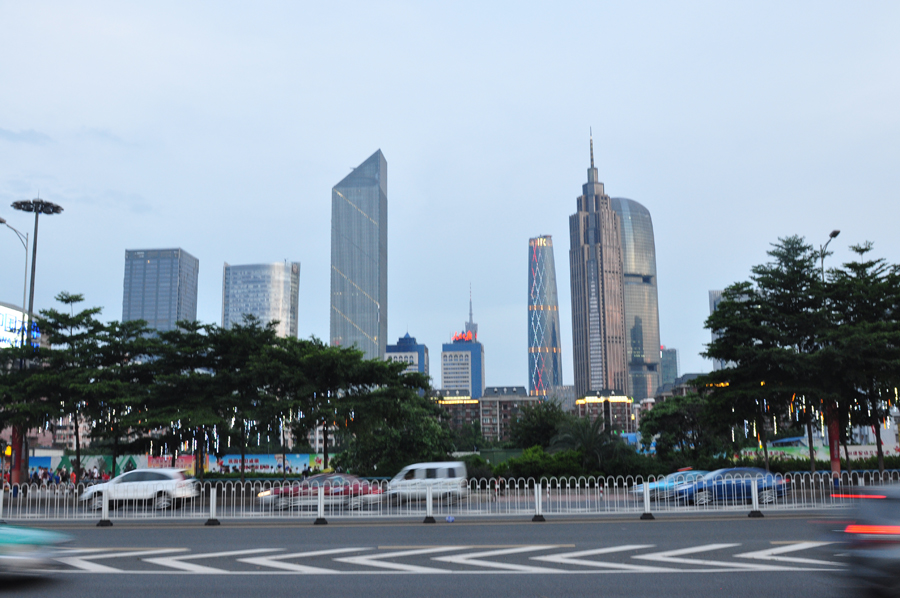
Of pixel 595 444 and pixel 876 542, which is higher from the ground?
pixel 876 542

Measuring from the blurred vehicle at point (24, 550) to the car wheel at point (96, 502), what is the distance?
50.9 ft

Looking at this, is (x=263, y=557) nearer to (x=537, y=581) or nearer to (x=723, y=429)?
(x=537, y=581)

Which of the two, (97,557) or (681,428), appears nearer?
(97,557)

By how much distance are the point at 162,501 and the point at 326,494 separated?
17.6 feet

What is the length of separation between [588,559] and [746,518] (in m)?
8.05

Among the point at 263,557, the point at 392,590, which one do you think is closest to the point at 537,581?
the point at 392,590

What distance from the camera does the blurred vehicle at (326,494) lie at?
21688mm

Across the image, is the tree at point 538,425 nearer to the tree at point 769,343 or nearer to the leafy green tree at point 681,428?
the leafy green tree at point 681,428

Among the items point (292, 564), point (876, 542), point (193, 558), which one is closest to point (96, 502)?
point (193, 558)

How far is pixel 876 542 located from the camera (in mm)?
6797

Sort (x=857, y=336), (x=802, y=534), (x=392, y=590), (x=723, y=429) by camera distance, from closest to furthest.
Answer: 1. (x=392, y=590)
2. (x=802, y=534)
3. (x=857, y=336)
4. (x=723, y=429)

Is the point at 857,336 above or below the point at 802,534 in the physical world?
above

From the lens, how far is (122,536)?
48.8 feet

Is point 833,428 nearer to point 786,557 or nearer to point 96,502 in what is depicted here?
point 786,557
